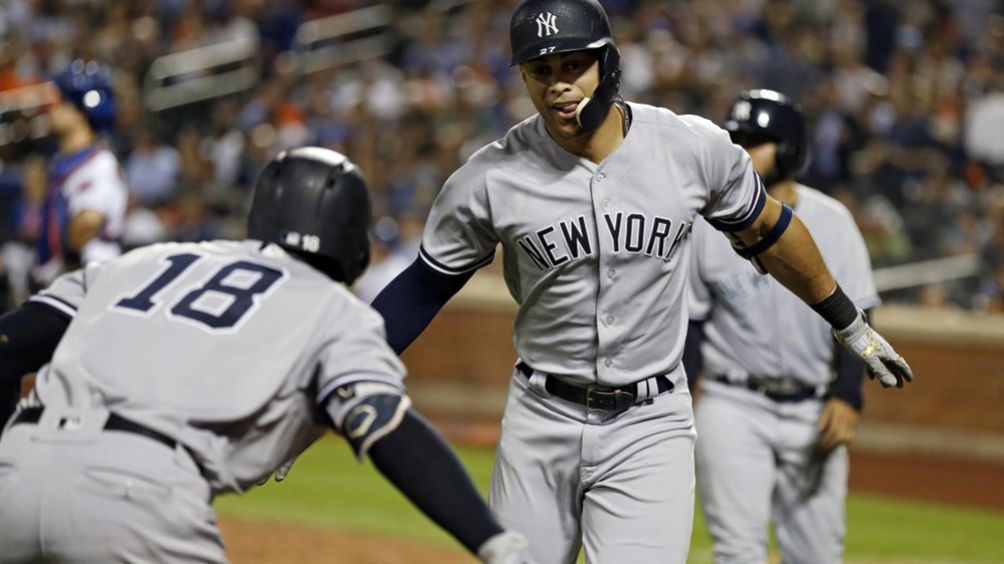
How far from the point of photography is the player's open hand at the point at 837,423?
20.1ft

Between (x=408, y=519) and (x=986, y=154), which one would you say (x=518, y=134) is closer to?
(x=408, y=519)

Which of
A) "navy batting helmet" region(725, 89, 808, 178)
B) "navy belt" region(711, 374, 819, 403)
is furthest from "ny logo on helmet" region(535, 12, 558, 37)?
"navy belt" region(711, 374, 819, 403)

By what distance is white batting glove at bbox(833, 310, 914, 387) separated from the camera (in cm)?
479

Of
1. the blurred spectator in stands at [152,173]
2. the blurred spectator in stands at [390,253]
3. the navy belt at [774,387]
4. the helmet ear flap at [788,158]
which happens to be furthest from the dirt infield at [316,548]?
the blurred spectator in stands at [152,173]

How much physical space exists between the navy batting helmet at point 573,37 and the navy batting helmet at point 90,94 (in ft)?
15.8

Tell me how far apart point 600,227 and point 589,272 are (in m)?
0.15

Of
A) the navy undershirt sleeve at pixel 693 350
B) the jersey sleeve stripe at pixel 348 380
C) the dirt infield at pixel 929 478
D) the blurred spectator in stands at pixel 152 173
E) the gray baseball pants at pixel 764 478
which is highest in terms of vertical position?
the jersey sleeve stripe at pixel 348 380

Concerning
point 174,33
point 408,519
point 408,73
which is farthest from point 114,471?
point 174,33

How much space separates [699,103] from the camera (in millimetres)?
15789

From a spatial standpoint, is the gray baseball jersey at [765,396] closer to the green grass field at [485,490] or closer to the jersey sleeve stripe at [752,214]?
the jersey sleeve stripe at [752,214]

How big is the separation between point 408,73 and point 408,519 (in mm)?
9437

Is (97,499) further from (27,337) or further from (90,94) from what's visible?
(90,94)

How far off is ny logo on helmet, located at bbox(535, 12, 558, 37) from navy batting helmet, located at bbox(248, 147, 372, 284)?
3.42 ft

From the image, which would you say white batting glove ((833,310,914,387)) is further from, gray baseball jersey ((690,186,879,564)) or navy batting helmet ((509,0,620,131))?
gray baseball jersey ((690,186,879,564))
